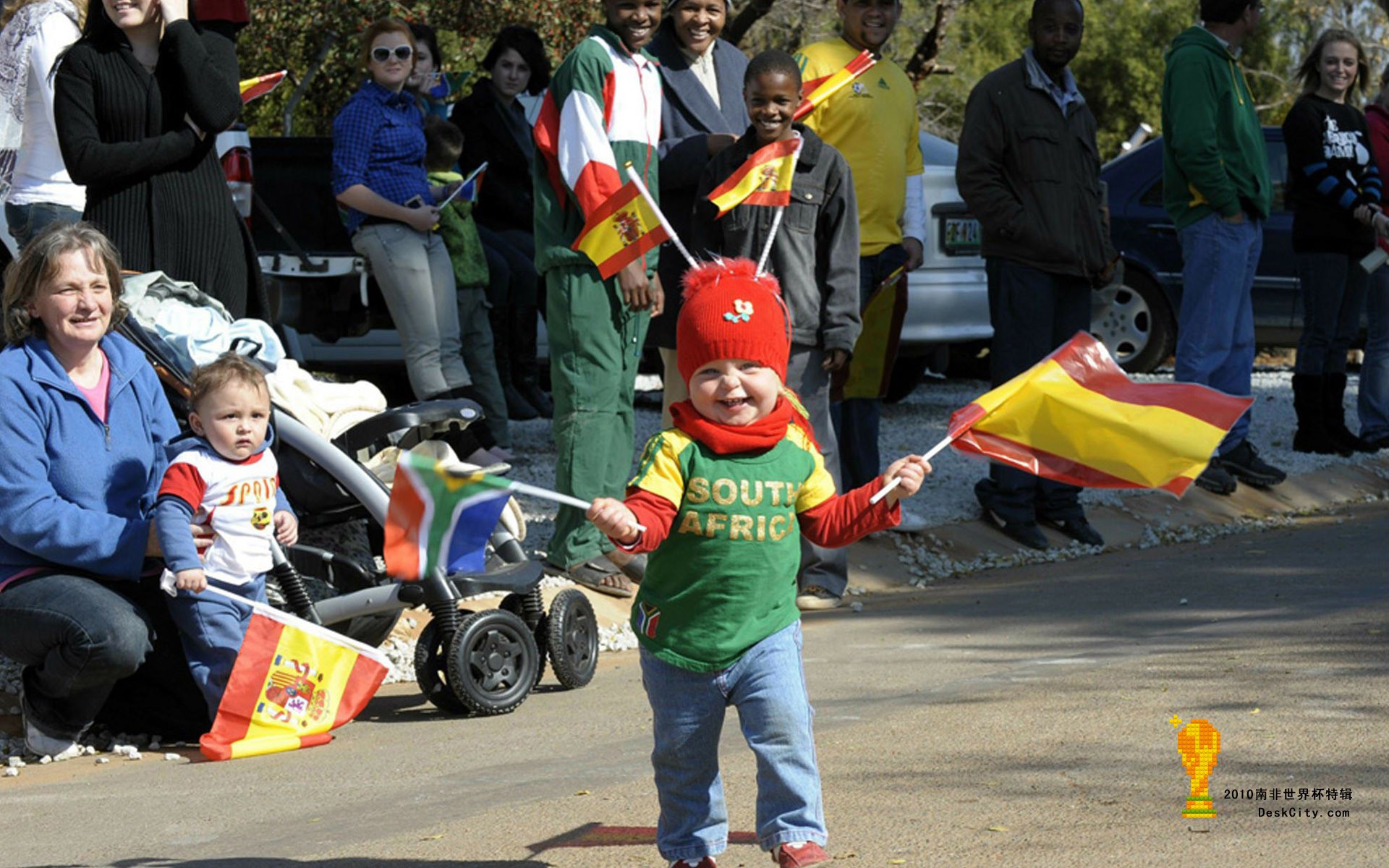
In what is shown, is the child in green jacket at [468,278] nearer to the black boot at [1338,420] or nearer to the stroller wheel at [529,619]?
the stroller wheel at [529,619]

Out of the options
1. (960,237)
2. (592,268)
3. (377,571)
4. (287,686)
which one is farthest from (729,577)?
(960,237)

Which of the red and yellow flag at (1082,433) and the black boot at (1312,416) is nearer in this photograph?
the red and yellow flag at (1082,433)

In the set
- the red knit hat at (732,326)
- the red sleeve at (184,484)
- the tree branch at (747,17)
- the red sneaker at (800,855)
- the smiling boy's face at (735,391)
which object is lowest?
the red sneaker at (800,855)

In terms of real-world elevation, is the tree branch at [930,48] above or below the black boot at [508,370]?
above

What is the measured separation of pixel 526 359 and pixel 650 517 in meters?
7.73

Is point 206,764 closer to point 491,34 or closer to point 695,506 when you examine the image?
point 695,506

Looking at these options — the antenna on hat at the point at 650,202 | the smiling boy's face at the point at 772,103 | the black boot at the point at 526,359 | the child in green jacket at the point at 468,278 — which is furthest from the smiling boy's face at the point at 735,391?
the black boot at the point at 526,359

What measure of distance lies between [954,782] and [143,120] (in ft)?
11.9

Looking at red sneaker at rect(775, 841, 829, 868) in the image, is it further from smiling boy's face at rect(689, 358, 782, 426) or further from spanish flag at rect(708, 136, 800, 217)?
spanish flag at rect(708, 136, 800, 217)

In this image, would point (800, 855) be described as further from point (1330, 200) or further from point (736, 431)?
point (1330, 200)

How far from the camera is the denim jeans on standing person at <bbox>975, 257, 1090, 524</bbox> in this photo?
9.06 meters

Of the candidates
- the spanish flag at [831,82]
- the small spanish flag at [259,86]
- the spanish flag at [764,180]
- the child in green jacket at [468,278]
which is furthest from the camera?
the child in green jacket at [468,278]

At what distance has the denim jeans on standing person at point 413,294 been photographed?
9.02 meters

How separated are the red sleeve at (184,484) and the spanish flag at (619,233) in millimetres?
1960
